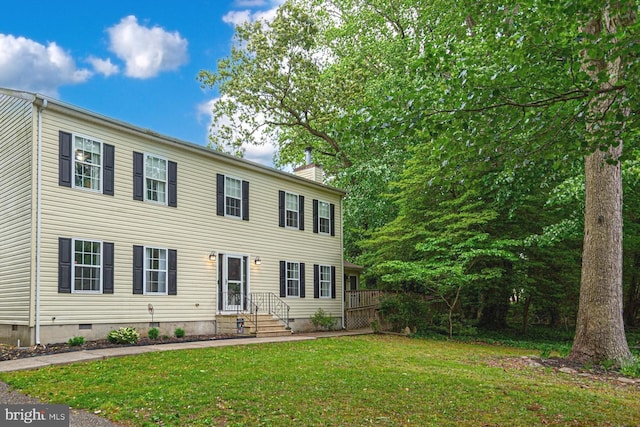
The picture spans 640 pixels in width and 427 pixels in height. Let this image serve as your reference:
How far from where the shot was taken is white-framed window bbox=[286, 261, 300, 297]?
17359mm

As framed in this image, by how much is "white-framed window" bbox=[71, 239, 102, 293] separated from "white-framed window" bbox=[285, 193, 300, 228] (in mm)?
6944

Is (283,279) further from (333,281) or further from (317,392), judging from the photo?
(317,392)

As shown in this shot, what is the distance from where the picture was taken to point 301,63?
26188 mm

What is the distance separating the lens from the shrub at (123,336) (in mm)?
11406

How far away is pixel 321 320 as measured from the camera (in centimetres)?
1795

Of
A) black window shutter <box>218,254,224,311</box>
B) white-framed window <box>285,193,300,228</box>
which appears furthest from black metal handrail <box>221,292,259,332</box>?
white-framed window <box>285,193,300,228</box>

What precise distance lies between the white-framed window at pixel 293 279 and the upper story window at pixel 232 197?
2582 millimetres

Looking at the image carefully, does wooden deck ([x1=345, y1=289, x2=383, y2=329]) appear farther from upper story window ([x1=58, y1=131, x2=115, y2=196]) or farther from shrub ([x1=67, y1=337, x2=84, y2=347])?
shrub ([x1=67, y1=337, x2=84, y2=347])

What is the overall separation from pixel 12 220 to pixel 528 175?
1107 centimetres

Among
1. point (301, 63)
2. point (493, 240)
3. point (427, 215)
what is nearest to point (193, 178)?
point (427, 215)

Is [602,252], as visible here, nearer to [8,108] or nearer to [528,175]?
[528,175]

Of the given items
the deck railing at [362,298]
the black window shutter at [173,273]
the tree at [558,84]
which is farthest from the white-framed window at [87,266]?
Result: the deck railing at [362,298]

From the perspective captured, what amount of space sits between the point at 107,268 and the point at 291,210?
715cm

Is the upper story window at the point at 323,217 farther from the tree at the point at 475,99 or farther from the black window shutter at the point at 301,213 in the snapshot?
the tree at the point at 475,99
